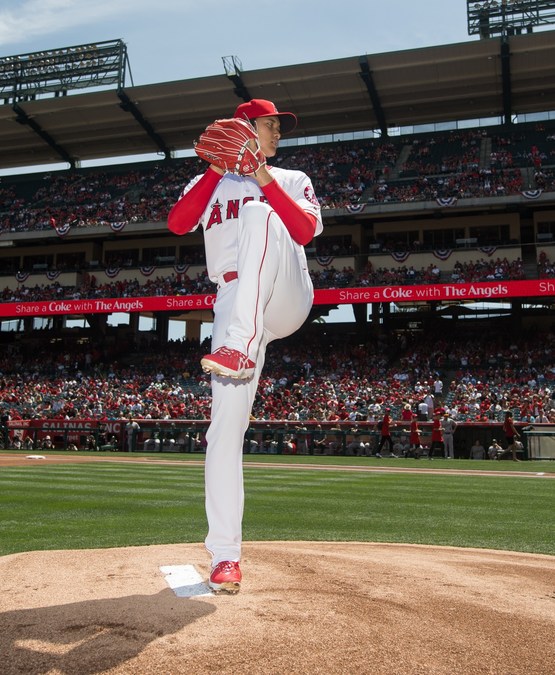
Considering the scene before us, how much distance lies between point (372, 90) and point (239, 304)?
3109 cm

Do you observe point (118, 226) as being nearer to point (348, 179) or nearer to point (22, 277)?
point (22, 277)

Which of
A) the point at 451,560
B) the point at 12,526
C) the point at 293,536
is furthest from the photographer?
the point at 12,526

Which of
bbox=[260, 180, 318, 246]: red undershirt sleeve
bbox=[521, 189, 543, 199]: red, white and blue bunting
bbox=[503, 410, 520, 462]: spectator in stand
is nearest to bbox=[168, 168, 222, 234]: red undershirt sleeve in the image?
bbox=[260, 180, 318, 246]: red undershirt sleeve

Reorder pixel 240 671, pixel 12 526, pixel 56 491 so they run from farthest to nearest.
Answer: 1. pixel 56 491
2. pixel 12 526
3. pixel 240 671

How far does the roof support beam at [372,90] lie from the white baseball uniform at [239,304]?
29.6 meters

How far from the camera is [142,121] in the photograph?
35.0 m

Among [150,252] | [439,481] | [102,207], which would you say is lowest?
[439,481]

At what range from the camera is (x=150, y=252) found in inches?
1387

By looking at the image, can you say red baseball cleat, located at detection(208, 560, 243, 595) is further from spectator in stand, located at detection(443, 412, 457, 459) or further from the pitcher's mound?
spectator in stand, located at detection(443, 412, 457, 459)

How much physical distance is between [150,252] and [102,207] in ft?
11.7

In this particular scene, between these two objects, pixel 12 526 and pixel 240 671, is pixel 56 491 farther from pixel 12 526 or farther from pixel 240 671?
pixel 240 671

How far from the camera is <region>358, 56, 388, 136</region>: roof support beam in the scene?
1196 inches

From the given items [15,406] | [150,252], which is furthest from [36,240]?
[15,406]

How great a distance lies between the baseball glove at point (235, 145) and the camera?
126 inches
